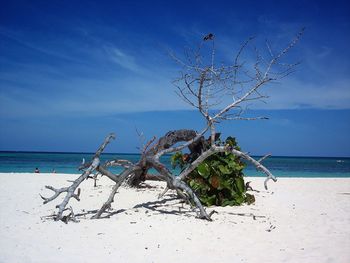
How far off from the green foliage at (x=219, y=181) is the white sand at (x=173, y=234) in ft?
1.32

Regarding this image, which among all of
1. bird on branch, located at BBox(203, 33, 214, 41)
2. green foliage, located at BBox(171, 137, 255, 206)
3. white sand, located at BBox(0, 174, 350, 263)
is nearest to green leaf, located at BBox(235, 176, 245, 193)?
green foliage, located at BBox(171, 137, 255, 206)

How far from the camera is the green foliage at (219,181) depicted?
27.3 ft

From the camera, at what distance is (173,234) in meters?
5.80

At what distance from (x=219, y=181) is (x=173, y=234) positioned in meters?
2.69

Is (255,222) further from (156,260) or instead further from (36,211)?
(36,211)

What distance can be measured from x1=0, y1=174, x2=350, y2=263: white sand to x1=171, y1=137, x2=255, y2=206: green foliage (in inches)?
15.9

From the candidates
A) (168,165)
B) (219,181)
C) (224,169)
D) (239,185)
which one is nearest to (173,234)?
(219,181)

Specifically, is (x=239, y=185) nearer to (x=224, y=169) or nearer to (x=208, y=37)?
(x=224, y=169)

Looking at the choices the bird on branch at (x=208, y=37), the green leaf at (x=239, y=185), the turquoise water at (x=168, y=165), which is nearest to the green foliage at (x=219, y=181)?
the green leaf at (x=239, y=185)

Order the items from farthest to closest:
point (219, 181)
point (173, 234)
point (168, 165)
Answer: point (168, 165) → point (219, 181) → point (173, 234)

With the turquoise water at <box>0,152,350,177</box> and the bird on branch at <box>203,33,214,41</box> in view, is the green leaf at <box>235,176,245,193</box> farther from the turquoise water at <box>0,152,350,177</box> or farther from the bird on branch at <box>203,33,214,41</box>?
the turquoise water at <box>0,152,350,177</box>

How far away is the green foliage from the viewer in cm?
832

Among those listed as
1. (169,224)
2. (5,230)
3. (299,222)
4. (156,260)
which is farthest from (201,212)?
(5,230)

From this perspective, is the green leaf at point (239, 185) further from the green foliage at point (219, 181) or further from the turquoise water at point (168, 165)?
the turquoise water at point (168, 165)
